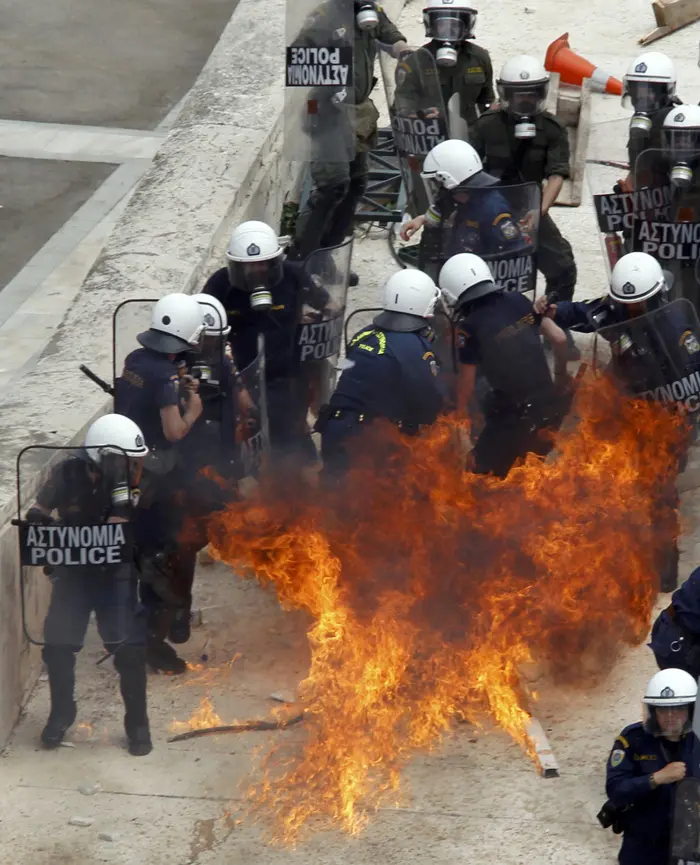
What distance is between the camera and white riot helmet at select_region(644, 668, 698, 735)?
20.6 feet

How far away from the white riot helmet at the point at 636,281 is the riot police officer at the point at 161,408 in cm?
222

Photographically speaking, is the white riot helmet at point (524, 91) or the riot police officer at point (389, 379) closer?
the riot police officer at point (389, 379)

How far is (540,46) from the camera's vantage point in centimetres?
1519

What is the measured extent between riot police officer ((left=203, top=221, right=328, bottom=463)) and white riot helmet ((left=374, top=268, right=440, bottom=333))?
63 cm

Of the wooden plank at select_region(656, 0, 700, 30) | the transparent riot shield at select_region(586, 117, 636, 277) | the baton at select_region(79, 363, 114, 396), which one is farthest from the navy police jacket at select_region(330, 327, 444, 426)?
the wooden plank at select_region(656, 0, 700, 30)

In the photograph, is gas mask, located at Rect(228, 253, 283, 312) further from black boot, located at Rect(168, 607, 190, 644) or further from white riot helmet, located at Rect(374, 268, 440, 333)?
black boot, located at Rect(168, 607, 190, 644)

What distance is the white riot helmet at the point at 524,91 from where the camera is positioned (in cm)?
997

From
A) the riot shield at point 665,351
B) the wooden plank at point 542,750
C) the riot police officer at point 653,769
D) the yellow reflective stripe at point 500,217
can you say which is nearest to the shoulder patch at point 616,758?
the riot police officer at point 653,769

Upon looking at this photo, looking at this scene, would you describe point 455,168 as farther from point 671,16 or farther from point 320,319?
point 671,16

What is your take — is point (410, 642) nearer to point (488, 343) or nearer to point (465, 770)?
point (465, 770)

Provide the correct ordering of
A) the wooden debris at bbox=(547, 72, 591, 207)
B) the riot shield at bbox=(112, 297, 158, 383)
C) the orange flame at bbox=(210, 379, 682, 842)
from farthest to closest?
the wooden debris at bbox=(547, 72, 591, 207), the riot shield at bbox=(112, 297, 158, 383), the orange flame at bbox=(210, 379, 682, 842)

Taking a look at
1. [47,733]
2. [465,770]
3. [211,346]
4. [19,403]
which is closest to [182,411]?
[211,346]

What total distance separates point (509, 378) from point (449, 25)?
10.3 ft

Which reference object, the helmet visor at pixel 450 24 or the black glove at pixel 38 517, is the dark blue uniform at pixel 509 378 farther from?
the helmet visor at pixel 450 24
